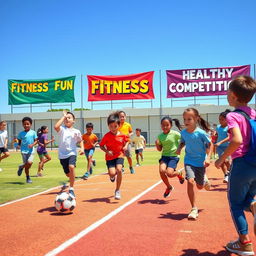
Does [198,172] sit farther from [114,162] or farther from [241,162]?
[114,162]

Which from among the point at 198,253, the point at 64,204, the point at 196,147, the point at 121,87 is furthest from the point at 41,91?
the point at 198,253

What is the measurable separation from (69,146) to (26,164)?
3.96 m

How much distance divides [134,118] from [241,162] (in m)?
36.9

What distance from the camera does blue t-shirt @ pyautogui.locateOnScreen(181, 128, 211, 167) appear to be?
561 centimetres

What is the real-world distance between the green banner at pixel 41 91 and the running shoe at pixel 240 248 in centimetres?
3215

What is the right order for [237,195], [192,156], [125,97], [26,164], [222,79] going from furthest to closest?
1. [125,97]
2. [222,79]
3. [26,164]
4. [192,156]
5. [237,195]

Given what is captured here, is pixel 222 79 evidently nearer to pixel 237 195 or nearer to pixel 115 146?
pixel 115 146

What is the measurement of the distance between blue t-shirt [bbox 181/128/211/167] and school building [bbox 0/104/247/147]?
1262 inches

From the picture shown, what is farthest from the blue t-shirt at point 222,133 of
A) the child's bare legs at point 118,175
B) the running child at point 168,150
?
the child's bare legs at point 118,175

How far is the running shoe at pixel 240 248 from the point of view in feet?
11.4

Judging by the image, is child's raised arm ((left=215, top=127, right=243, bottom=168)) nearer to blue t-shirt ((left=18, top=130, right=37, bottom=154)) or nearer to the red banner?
blue t-shirt ((left=18, top=130, right=37, bottom=154))

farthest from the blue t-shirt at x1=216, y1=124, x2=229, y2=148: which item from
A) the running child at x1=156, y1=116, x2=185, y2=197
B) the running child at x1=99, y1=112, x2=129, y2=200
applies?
the running child at x1=99, y1=112, x2=129, y2=200

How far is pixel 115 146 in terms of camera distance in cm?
746

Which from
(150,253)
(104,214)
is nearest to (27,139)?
(104,214)
